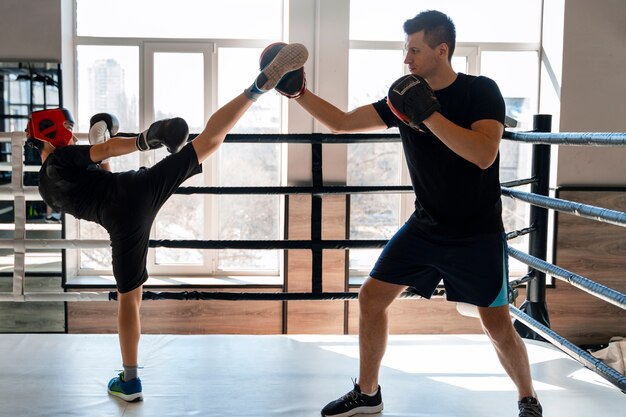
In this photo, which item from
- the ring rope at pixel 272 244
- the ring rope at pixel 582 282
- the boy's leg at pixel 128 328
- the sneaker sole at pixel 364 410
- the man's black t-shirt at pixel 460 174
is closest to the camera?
the ring rope at pixel 582 282

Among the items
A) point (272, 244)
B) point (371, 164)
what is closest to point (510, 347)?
point (272, 244)

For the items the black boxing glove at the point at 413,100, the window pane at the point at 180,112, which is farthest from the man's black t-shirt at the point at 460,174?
the window pane at the point at 180,112

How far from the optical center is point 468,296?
1.72 meters

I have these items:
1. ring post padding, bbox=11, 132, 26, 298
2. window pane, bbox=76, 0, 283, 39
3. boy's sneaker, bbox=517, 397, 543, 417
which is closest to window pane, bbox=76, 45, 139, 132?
window pane, bbox=76, 0, 283, 39

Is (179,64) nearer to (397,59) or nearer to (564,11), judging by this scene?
(397,59)

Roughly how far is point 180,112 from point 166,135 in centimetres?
304

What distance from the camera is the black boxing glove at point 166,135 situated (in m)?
1.79

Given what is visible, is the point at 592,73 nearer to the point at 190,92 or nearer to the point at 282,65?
the point at 190,92

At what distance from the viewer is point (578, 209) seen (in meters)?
1.75

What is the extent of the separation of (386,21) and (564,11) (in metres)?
1.29

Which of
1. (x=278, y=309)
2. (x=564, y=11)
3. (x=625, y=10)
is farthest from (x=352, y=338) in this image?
(x=625, y=10)

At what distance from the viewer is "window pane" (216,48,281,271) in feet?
15.6

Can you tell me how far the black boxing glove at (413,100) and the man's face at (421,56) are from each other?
0.10m

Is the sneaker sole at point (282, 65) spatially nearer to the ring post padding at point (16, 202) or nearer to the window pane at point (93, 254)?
the ring post padding at point (16, 202)
